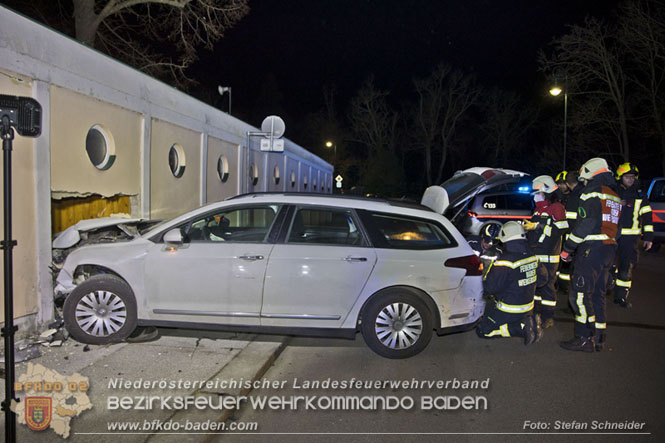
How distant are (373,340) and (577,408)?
1922 mm

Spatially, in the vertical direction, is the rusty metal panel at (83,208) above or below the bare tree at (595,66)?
below

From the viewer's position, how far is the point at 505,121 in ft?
145

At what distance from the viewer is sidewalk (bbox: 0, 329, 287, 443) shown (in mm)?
3354

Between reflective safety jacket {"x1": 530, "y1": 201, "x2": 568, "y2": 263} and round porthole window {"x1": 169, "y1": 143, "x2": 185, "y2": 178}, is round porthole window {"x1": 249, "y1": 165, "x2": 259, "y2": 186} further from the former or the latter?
reflective safety jacket {"x1": 530, "y1": 201, "x2": 568, "y2": 263}

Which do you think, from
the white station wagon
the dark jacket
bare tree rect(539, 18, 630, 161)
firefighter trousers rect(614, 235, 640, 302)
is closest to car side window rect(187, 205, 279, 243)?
the white station wagon

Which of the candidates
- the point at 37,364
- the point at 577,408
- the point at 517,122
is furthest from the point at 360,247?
the point at 517,122

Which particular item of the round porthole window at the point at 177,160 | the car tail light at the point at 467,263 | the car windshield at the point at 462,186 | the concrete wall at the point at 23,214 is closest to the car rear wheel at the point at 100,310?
the concrete wall at the point at 23,214

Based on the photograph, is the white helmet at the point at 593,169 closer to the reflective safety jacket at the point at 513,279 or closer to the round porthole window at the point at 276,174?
the reflective safety jacket at the point at 513,279

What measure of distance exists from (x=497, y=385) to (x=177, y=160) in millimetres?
7792

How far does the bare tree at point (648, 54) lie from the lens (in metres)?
20.3

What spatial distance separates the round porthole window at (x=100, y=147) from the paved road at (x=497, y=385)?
4050mm

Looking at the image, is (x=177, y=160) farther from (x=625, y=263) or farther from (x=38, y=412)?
(x=625, y=263)

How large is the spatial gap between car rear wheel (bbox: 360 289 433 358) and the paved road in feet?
0.52

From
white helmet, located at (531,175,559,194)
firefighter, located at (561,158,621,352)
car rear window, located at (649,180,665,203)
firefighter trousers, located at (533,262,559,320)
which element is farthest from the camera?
car rear window, located at (649,180,665,203)
